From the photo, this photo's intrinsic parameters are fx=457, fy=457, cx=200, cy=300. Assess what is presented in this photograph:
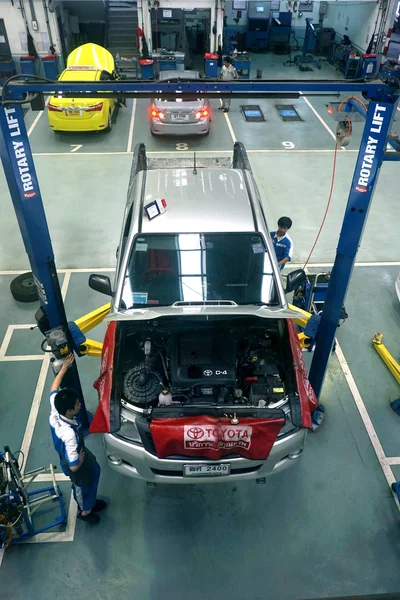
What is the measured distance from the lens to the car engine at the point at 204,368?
3936 millimetres

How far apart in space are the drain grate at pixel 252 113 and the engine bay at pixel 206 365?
33.3ft

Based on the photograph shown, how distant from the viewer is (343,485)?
174 inches

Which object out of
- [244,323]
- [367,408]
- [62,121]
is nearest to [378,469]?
[367,408]

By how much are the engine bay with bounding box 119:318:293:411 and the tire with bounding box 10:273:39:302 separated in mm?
2702

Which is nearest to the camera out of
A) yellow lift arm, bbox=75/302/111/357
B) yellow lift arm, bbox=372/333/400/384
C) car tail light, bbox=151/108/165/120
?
yellow lift arm, bbox=75/302/111/357

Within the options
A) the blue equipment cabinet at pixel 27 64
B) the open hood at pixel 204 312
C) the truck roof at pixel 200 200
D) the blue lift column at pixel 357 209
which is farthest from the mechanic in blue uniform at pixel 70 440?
the blue equipment cabinet at pixel 27 64

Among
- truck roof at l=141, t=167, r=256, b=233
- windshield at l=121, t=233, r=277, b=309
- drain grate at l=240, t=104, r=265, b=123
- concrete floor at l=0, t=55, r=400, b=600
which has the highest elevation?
truck roof at l=141, t=167, r=256, b=233

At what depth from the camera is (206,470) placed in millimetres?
3625

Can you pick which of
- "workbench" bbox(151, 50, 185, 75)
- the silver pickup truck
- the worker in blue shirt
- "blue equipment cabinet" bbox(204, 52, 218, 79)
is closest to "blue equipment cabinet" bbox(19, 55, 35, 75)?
"workbench" bbox(151, 50, 185, 75)

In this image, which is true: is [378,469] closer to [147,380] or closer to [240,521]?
[240,521]

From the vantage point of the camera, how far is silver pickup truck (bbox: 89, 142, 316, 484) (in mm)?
3545

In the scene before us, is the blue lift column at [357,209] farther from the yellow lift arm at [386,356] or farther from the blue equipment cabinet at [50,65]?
the blue equipment cabinet at [50,65]

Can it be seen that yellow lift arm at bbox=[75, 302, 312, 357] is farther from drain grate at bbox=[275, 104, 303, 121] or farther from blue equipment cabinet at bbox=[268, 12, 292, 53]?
blue equipment cabinet at bbox=[268, 12, 292, 53]

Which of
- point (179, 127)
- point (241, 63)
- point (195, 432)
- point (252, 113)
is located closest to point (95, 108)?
point (179, 127)
